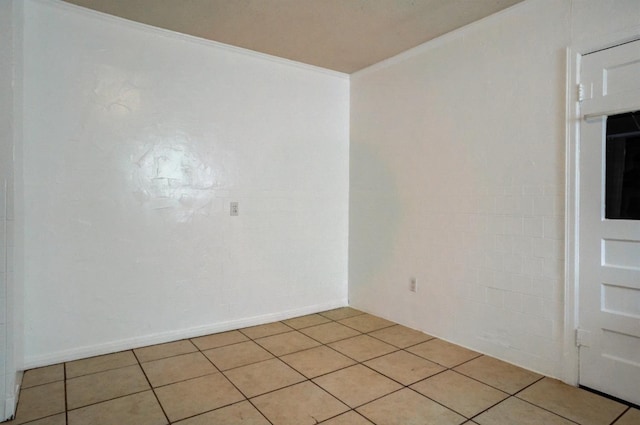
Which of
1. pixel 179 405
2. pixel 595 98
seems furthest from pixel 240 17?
pixel 179 405

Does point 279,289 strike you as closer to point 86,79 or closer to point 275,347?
point 275,347

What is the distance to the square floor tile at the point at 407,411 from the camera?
2.08 m

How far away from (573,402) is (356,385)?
50.2 inches

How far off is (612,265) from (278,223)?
264cm

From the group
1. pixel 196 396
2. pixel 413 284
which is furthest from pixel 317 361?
pixel 413 284

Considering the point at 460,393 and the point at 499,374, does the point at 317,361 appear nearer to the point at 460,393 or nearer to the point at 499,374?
the point at 460,393

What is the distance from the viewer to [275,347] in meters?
3.12

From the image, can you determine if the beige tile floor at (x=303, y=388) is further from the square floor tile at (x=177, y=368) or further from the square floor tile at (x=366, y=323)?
the square floor tile at (x=366, y=323)

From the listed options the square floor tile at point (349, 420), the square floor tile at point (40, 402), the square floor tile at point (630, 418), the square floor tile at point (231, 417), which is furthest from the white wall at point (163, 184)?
the square floor tile at point (630, 418)

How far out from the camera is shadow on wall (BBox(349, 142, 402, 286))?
12.3 ft

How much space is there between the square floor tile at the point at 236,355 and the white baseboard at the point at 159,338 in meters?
0.37

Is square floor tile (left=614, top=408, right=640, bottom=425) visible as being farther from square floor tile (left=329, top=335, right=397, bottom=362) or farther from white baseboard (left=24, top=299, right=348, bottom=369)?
white baseboard (left=24, top=299, right=348, bottom=369)

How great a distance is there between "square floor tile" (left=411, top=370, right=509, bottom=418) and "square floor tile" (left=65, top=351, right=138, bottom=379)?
2.07m

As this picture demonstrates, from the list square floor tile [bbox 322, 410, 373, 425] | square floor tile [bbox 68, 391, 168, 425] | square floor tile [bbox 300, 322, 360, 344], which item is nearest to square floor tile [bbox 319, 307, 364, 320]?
square floor tile [bbox 300, 322, 360, 344]
